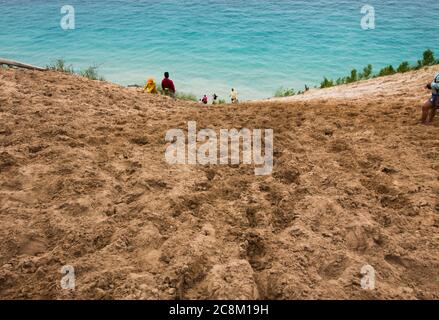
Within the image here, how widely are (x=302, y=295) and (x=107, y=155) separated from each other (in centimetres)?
290

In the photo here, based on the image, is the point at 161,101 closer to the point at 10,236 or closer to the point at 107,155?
the point at 107,155

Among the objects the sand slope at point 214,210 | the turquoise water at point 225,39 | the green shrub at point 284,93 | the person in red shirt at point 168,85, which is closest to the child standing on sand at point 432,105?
the sand slope at point 214,210

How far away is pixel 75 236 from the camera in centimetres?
315

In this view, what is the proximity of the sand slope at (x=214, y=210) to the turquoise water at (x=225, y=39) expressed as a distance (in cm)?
1263

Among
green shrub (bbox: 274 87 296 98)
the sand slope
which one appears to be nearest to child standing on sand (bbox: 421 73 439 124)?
the sand slope

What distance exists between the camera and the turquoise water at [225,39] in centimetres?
1900

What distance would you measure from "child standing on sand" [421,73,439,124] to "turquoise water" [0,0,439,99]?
12.3 metres

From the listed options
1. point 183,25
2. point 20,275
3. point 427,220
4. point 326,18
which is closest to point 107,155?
point 20,275

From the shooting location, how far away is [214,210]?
3.56 metres

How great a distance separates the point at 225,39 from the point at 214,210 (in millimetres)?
19803

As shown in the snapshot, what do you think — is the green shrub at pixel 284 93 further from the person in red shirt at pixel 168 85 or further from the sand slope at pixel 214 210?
the sand slope at pixel 214 210
